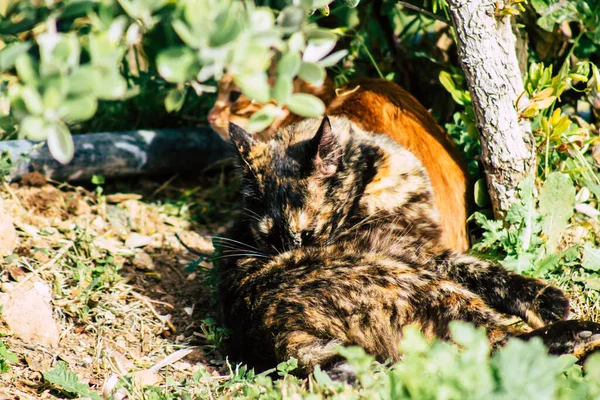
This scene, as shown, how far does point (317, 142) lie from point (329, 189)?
0.27 metres

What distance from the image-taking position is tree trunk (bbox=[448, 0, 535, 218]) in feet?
10.5

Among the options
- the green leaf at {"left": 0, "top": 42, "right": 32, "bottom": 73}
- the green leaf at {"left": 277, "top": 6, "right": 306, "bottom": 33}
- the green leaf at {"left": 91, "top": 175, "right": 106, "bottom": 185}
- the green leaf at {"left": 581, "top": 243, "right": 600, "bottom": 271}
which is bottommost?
the green leaf at {"left": 91, "top": 175, "right": 106, "bottom": 185}

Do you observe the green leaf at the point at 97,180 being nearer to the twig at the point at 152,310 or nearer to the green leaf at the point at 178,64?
the twig at the point at 152,310

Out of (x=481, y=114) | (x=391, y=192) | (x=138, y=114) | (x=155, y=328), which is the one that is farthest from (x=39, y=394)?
(x=138, y=114)

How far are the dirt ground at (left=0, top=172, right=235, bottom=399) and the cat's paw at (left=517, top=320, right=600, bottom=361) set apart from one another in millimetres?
1465

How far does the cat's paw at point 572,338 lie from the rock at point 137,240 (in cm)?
244

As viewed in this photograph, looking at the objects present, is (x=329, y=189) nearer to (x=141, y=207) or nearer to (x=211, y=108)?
(x=141, y=207)

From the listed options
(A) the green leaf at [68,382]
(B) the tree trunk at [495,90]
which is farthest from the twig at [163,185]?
(B) the tree trunk at [495,90]

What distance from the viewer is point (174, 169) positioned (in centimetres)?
494

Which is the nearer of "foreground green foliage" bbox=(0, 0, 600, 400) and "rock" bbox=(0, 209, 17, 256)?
"foreground green foliage" bbox=(0, 0, 600, 400)

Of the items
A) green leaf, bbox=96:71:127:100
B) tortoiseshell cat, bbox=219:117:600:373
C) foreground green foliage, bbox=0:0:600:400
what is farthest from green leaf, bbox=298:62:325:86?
tortoiseshell cat, bbox=219:117:600:373

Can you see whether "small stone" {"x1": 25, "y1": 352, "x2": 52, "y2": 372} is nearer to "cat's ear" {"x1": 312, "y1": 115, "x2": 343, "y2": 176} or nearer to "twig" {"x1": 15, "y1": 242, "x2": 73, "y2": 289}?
"twig" {"x1": 15, "y1": 242, "x2": 73, "y2": 289}

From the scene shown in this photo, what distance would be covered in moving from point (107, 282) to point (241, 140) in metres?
1.09

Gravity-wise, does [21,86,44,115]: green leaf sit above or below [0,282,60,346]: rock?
above
